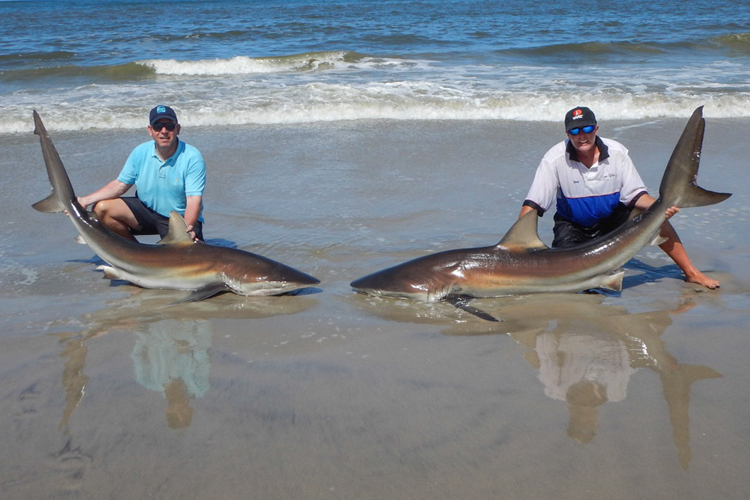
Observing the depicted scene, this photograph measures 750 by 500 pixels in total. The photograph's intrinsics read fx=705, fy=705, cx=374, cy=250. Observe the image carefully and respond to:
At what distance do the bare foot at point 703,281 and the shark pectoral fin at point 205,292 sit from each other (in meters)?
3.31

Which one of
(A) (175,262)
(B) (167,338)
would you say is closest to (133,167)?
(A) (175,262)

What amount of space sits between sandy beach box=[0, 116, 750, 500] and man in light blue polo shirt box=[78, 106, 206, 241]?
532mm

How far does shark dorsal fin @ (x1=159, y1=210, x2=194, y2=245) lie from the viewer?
495cm

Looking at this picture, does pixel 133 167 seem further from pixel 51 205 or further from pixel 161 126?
pixel 51 205

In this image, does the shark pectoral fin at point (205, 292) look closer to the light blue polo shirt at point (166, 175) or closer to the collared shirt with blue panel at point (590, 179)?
the light blue polo shirt at point (166, 175)

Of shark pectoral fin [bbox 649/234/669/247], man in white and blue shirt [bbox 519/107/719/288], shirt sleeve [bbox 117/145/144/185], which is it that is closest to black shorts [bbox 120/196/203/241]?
shirt sleeve [bbox 117/145/144/185]

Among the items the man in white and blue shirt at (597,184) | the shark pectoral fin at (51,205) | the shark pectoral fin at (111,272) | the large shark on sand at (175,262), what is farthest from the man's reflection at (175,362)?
the man in white and blue shirt at (597,184)

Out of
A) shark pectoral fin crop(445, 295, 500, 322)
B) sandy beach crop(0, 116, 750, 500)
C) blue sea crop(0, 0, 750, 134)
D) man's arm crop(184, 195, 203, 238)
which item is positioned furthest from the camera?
blue sea crop(0, 0, 750, 134)

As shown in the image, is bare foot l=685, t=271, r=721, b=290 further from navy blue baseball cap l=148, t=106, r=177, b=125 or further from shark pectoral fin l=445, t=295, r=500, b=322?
navy blue baseball cap l=148, t=106, r=177, b=125

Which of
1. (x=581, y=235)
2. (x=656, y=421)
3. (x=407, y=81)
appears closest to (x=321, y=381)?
(x=656, y=421)

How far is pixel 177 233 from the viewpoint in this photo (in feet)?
16.4

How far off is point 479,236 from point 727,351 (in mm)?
2738

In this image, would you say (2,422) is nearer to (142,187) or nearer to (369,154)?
(142,187)

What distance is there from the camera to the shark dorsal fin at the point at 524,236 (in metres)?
4.70
